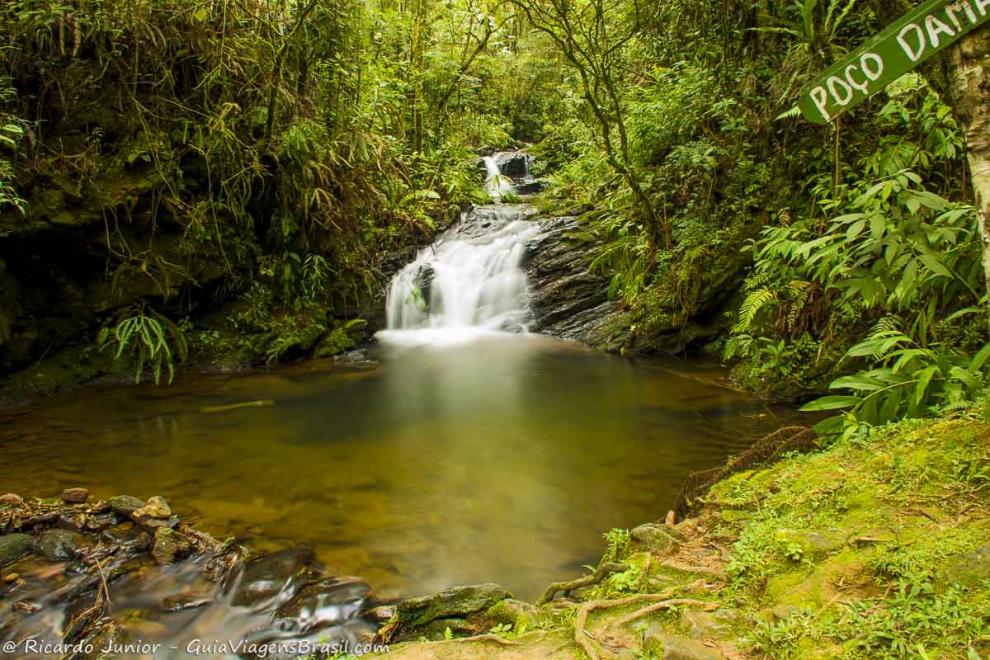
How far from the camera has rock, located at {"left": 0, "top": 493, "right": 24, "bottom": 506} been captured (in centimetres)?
337

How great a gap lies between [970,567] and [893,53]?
137 centimetres

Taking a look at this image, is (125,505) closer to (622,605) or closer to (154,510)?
(154,510)

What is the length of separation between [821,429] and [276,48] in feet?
23.4

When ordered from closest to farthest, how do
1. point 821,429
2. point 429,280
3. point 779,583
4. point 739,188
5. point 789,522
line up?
point 779,583, point 789,522, point 821,429, point 739,188, point 429,280

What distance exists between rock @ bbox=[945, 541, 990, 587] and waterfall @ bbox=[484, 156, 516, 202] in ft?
36.7

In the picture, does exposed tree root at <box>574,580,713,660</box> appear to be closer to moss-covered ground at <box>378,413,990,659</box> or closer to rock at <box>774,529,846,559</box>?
moss-covered ground at <box>378,413,990,659</box>

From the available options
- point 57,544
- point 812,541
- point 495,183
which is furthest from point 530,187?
point 812,541

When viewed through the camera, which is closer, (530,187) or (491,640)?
(491,640)

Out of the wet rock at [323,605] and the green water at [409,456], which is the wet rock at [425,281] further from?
the wet rock at [323,605]

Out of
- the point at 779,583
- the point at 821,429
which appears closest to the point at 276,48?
the point at 821,429

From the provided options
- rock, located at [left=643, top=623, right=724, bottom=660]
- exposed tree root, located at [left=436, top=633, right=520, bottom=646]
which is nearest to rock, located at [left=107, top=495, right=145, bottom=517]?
exposed tree root, located at [left=436, top=633, right=520, bottom=646]

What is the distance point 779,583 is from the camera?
1.63 meters

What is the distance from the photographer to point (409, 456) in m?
4.67

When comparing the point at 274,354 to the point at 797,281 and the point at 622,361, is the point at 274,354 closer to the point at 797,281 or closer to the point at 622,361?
the point at 622,361
